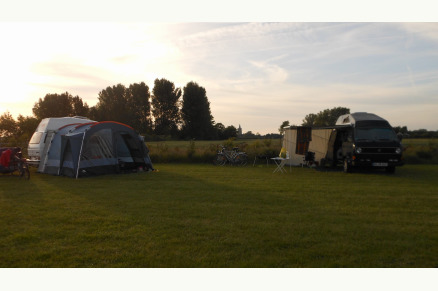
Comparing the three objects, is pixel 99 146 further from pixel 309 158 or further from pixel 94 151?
pixel 309 158

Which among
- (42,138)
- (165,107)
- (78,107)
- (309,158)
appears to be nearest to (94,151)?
(42,138)

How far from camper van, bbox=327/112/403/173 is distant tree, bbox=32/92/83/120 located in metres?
43.4

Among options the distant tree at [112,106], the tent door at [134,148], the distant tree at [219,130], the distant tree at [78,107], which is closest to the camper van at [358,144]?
the tent door at [134,148]

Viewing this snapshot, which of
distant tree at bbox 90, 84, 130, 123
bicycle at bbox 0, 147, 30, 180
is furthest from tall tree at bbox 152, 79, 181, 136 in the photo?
bicycle at bbox 0, 147, 30, 180

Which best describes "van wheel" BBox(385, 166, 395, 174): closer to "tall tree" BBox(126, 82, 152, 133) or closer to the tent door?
the tent door

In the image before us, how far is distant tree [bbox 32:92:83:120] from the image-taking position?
155 feet

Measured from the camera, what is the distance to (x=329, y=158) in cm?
1483

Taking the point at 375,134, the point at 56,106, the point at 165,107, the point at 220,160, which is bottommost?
the point at 220,160

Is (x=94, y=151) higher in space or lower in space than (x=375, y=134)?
lower

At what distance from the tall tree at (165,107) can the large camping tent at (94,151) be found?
123 feet

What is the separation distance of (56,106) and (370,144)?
45.7 meters

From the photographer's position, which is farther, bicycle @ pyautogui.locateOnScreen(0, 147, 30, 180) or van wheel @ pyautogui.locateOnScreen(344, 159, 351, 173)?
van wheel @ pyautogui.locateOnScreen(344, 159, 351, 173)

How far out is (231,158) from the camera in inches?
653

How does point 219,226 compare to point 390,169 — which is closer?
point 219,226
